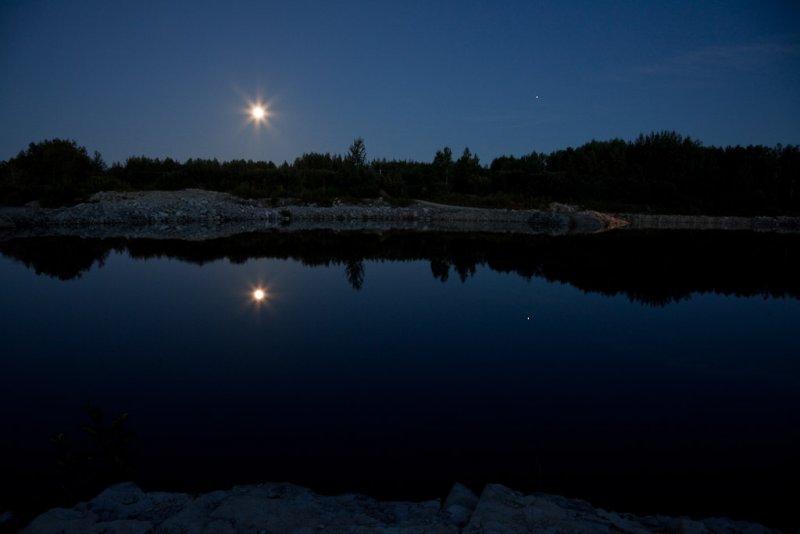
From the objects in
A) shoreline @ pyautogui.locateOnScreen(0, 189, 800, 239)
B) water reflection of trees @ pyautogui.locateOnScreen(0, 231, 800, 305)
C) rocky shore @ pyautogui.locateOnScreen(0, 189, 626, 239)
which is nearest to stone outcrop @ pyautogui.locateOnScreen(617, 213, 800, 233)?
shoreline @ pyautogui.locateOnScreen(0, 189, 800, 239)

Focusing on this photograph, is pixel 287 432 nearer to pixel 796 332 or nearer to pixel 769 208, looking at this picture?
pixel 796 332

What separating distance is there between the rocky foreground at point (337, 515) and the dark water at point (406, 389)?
51 centimetres

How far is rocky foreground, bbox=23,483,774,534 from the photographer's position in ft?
13.4

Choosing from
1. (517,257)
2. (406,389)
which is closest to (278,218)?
(517,257)

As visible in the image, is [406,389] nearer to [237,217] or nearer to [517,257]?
[517,257]

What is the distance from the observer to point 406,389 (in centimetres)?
759

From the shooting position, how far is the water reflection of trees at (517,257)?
18016 mm

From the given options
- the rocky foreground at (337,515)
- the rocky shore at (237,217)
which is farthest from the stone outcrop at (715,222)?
the rocky foreground at (337,515)

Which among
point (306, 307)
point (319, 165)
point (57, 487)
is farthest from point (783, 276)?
point (319, 165)

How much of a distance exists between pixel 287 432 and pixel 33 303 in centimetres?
1144

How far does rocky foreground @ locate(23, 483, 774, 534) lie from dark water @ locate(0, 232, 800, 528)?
0.51m

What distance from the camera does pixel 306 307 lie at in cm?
1319

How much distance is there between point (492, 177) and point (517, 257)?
50.1 meters

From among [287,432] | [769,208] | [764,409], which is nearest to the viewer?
[287,432]
